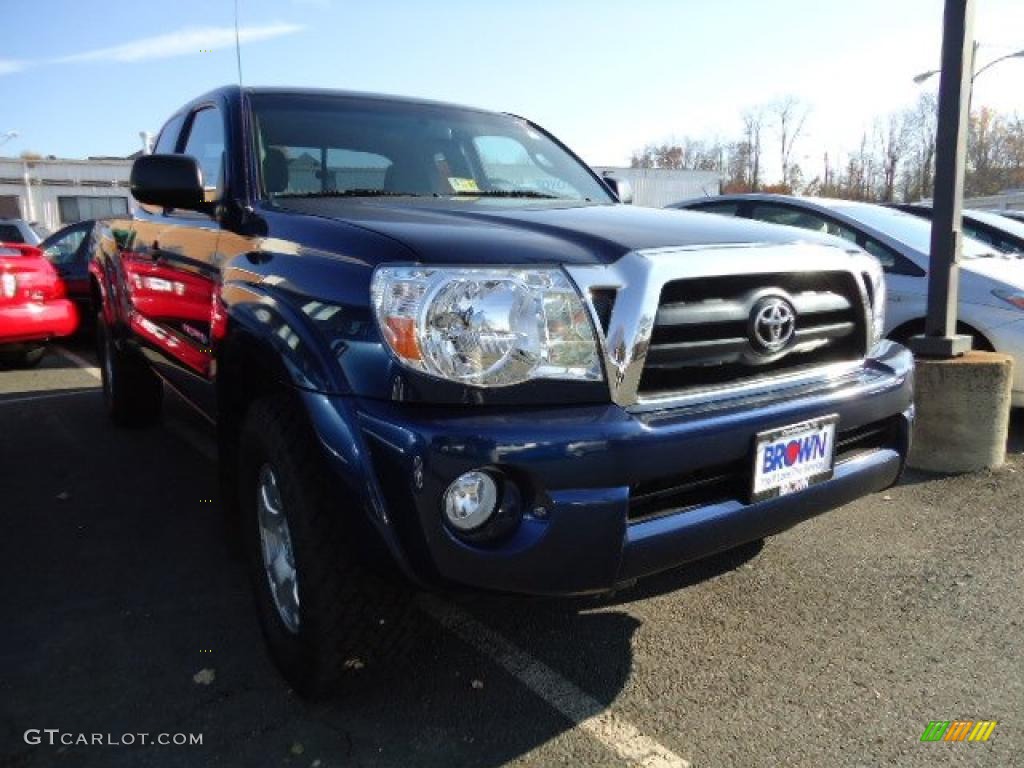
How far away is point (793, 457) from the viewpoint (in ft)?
7.19

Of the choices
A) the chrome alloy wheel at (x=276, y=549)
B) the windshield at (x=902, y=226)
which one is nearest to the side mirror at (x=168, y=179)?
the chrome alloy wheel at (x=276, y=549)

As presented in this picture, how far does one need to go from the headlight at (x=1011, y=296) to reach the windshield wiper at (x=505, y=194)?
3.32 metres

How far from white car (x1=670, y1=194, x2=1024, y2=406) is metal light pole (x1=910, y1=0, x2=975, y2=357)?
2.01 feet

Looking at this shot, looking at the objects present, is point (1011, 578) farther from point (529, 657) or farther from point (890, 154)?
point (890, 154)

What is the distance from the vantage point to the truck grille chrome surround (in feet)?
6.47

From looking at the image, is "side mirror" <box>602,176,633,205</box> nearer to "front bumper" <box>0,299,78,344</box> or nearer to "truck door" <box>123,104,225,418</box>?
"truck door" <box>123,104,225,418</box>

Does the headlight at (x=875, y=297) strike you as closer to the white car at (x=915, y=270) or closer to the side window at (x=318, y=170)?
the side window at (x=318, y=170)

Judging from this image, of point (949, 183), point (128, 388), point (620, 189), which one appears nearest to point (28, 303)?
point (128, 388)

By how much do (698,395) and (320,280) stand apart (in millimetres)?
1048

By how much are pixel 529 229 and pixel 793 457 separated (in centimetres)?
96

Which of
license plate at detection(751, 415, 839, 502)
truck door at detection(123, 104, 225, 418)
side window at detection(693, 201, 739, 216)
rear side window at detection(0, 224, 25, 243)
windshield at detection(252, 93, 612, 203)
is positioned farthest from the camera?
rear side window at detection(0, 224, 25, 243)

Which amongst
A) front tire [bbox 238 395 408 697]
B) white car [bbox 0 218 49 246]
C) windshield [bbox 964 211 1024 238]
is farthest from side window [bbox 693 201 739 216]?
white car [bbox 0 218 49 246]

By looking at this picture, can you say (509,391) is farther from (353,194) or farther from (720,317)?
(353,194)

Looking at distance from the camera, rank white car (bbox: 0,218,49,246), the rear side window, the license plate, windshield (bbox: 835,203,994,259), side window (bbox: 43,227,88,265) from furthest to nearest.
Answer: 1. the rear side window
2. white car (bbox: 0,218,49,246)
3. side window (bbox: 43,227,88,265)
4. windshield (bbox: 835,203,994,259)
5. the license plate
